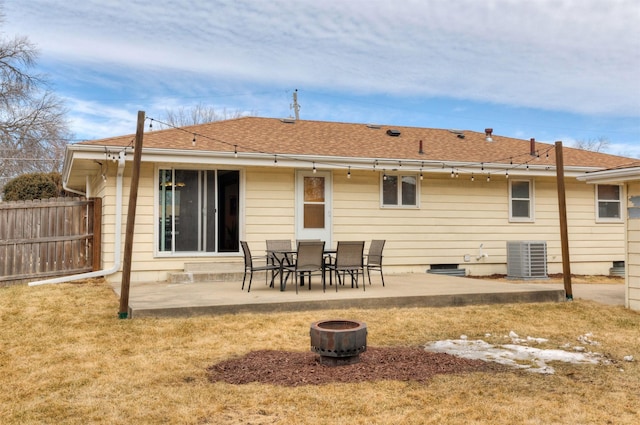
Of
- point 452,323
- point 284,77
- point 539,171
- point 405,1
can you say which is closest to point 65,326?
point 452,323

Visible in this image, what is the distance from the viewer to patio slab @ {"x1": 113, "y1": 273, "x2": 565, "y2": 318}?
21.7 feet

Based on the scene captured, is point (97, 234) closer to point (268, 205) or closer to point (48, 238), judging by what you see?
point (48, 238)

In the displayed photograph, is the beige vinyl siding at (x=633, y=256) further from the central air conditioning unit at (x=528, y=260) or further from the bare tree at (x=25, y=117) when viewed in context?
the bare tree at (x=25, y=117)

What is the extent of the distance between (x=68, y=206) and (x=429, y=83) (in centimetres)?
2390

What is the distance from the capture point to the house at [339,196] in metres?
9.84

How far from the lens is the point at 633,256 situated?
7.65 m

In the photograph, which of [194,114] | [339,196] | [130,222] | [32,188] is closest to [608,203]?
[339,196]

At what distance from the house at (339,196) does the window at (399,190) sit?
0.07ft

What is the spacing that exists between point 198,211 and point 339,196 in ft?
9.78

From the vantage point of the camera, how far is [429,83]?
2991 cm

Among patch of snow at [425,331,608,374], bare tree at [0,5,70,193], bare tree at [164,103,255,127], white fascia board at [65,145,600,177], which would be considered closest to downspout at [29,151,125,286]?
white fascia board at [65,145,600,177]

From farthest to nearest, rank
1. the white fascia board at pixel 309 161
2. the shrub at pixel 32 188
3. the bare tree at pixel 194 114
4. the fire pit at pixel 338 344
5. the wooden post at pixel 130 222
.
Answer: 1. the bare tree at pixel 194 114
2. the shrub at pixel 32 188
3. the white fascia board at pixel 309 161
4. the wooden post at pixel 130 222
5. the fire pit at pixel 338 344

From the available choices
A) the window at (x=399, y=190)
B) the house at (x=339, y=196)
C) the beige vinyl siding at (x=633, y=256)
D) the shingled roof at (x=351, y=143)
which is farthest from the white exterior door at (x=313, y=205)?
the beige vinyl siding at (x=633, y=256)

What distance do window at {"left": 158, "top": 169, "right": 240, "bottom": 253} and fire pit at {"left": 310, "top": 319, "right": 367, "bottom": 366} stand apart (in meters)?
6.20
